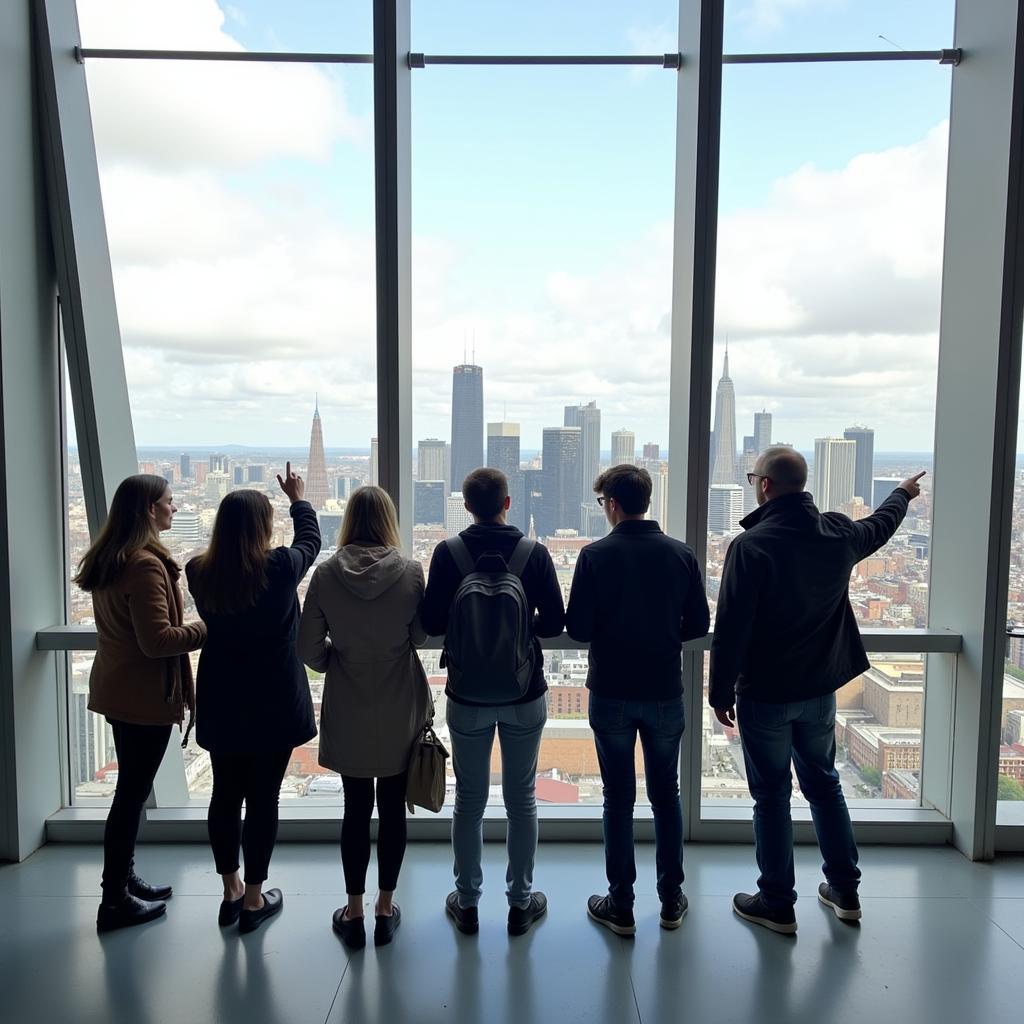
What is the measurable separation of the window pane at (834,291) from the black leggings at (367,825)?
165 cm

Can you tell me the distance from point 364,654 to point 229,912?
109 centimetres

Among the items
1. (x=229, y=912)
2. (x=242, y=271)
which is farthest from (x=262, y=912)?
(x=242, y=271)

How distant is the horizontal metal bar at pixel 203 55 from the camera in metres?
3.19

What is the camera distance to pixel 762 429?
3.35m

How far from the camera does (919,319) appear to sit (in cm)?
336

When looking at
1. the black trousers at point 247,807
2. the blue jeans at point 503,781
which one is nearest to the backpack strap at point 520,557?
the blue jeans at point 503,781

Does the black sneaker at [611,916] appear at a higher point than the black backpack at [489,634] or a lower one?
lower

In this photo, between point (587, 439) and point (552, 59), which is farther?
point (587, 439)

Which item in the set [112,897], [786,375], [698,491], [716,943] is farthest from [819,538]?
[112,897]

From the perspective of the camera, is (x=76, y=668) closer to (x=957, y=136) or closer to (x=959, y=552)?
(x=959, y=552)

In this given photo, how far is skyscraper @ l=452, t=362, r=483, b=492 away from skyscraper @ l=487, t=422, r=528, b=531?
0.16 ft

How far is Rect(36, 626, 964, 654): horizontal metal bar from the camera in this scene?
3242mm

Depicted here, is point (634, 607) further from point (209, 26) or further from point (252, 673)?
point (209, 26)

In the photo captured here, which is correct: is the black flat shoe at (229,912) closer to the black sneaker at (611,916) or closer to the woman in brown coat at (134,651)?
the woman in brown coat at (134,651)
